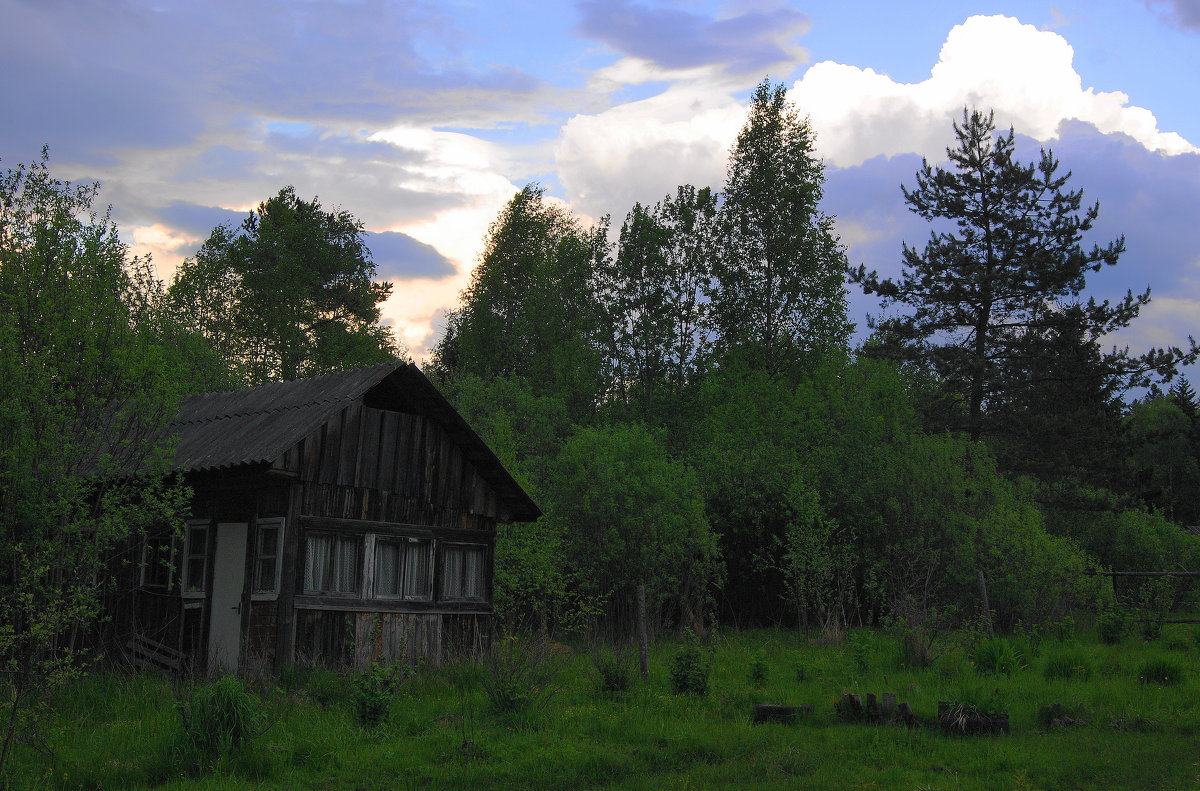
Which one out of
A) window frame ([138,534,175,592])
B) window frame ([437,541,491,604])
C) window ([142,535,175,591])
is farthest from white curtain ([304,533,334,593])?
window ([142,535,175,591])

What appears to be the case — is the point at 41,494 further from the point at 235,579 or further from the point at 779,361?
the point at 779,361

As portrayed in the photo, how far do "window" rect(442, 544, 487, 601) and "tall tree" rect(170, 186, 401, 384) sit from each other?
19856 millimetres

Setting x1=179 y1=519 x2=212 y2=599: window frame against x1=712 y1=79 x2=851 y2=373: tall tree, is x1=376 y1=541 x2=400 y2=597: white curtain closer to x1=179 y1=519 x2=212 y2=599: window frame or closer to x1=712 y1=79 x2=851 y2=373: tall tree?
x1=179 y1=519 x2=212 y2=599: window frame

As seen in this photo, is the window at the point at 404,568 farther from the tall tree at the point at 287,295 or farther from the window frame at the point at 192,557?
the tall tree at the point at 287,295

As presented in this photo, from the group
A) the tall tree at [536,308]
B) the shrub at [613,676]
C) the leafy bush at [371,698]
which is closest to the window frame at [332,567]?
the leafy bush at [371,698]

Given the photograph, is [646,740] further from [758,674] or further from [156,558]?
[156,558]

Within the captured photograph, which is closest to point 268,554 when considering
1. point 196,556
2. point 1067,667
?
point 196,556

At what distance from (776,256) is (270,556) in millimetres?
25801

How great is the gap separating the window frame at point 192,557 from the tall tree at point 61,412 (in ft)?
5.28

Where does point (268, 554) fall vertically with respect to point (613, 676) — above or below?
above

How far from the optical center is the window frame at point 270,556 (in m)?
16.3

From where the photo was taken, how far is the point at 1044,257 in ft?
101

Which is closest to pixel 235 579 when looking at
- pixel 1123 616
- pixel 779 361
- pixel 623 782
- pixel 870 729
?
pixel 623 782

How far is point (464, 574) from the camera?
1952 cm
